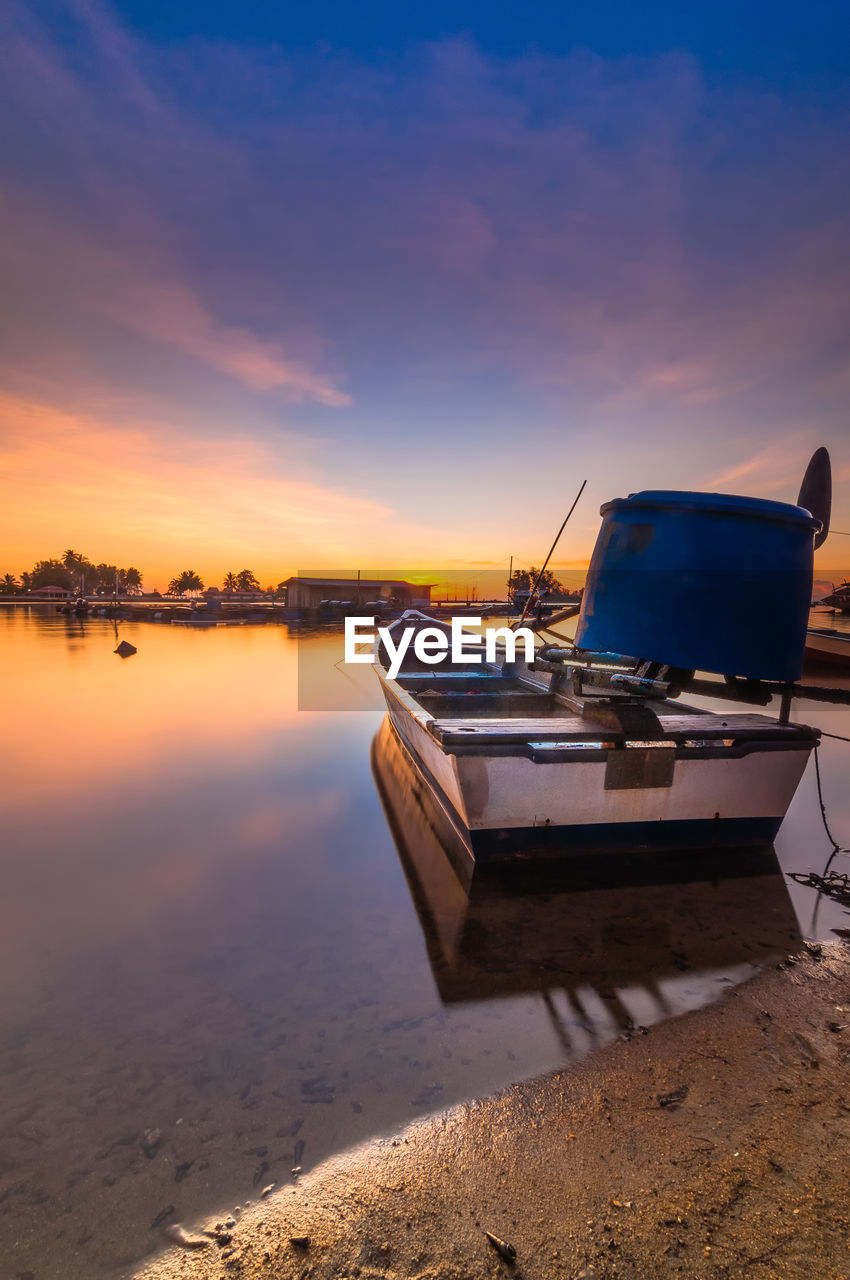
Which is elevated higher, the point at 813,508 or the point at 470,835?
the point at 813,508

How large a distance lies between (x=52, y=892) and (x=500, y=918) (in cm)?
430

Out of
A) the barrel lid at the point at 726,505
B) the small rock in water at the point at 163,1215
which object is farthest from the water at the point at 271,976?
the barrel lid at the point at 726,505

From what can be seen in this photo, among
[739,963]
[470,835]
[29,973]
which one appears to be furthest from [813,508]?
[29,973]

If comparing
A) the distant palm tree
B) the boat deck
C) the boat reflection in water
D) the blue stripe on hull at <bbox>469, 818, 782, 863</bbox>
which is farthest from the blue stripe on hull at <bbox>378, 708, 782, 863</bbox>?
the distant palm tree

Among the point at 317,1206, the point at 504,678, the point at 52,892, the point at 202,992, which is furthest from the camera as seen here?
the point at 504,678

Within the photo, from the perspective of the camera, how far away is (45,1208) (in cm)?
234

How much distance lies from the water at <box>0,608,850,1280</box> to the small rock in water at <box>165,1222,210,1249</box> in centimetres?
5

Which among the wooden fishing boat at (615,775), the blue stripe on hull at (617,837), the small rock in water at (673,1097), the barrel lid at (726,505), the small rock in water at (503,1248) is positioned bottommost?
the small rock in water at (673,1097)

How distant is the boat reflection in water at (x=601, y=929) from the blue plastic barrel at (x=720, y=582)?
2.05m

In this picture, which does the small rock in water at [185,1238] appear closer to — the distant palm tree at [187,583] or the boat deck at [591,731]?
the boat deck at [591,731]

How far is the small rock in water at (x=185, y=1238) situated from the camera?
84.8 inches

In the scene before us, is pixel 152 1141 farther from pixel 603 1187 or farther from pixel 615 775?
pixel 615 775

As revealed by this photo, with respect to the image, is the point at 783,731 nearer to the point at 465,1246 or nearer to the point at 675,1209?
the point at 675,1209

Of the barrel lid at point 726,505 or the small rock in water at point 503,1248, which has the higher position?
the barrel lid at point 726,505
